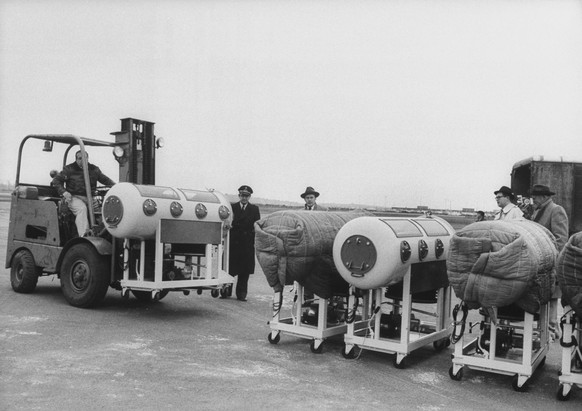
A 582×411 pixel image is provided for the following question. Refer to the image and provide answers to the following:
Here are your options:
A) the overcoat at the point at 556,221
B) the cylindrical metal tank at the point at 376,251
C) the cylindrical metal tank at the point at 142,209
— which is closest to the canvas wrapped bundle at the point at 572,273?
the cylindrical metal tank at the point at 376,251

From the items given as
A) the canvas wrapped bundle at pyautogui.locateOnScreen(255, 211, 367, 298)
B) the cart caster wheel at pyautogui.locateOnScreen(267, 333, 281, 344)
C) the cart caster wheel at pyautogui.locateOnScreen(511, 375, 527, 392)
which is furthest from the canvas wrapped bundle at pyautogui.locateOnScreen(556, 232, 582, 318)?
the cart caster wheel at pyautogui.locateOnScreen(267, 333, 281, 344)

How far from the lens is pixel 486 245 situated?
557cm

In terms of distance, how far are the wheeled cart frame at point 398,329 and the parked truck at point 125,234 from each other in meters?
2.78

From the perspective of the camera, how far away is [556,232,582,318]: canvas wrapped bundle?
517 cm

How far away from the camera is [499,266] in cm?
548

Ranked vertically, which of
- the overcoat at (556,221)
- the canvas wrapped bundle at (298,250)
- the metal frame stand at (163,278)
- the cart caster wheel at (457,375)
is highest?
the overcoat at (556,221)

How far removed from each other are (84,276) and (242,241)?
A: 9.59 ft

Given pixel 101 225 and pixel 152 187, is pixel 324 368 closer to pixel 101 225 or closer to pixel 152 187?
pixel 152 187

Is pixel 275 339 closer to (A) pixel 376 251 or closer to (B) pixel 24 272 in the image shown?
(A) pixel 376 251

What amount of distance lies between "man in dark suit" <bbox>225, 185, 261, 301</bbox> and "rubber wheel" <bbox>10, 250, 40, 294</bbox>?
3409 millimetres

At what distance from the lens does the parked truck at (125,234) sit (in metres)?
8.20

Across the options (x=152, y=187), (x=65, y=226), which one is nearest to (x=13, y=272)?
(x=65, y=226)

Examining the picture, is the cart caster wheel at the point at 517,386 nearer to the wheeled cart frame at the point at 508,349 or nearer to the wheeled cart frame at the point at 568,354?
the wheeled cart frame at the point at 508,349

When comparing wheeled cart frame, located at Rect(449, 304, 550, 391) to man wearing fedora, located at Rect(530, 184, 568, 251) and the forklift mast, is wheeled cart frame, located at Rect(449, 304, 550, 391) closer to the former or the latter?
man wearing fedora, located at Rect(530, 184, 568, 251)
